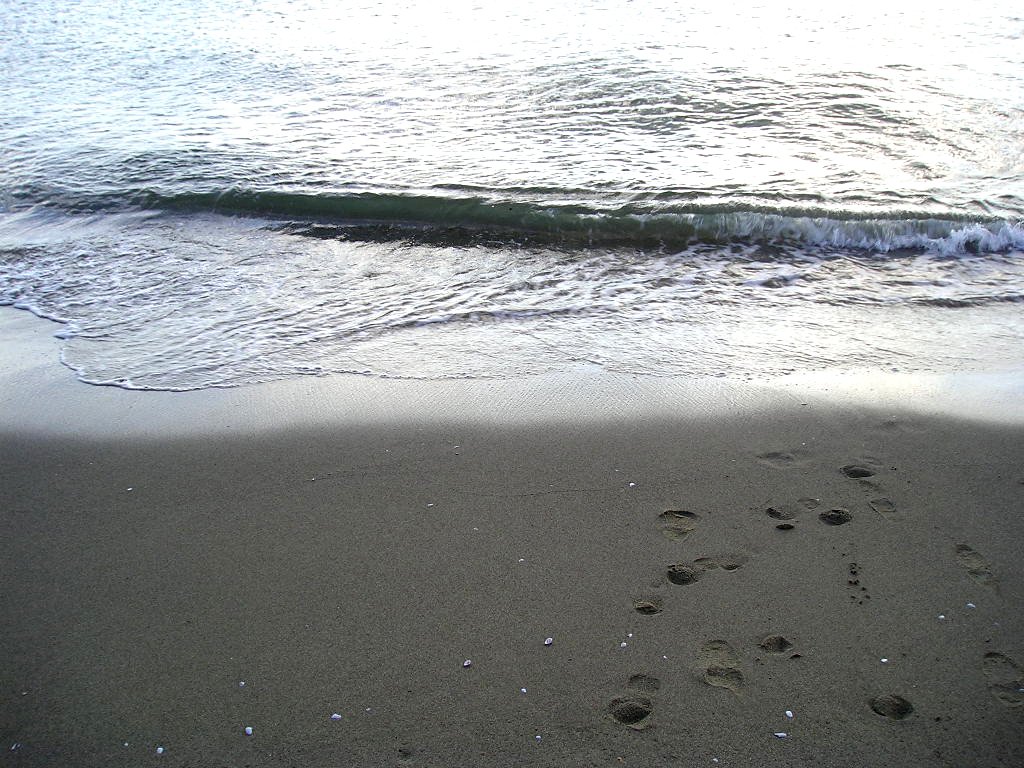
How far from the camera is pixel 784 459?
3283 mm

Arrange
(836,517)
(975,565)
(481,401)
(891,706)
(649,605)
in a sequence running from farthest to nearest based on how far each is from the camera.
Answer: (481,401), (836,517), (975,565), (649,605), (891,706)

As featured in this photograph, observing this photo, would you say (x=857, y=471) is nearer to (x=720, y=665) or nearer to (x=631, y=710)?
(x=720, y=665)

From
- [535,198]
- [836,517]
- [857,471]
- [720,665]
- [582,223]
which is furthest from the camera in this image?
[535,198]

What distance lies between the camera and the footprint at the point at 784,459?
3250 mm

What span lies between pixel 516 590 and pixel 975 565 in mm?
1560

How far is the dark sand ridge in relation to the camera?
2191 mm

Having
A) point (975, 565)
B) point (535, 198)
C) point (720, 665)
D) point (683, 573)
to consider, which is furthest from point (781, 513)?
point (535, 198)

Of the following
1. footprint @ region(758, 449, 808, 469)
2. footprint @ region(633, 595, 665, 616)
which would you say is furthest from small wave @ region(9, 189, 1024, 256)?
footprint @ region(633, 595, 665, 616)

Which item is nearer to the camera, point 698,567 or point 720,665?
point 720,665

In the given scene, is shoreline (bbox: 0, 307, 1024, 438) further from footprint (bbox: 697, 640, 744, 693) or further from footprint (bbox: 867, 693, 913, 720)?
footprint (bbox: 867, 693, 913, 720)

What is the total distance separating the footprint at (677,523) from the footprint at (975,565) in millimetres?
891

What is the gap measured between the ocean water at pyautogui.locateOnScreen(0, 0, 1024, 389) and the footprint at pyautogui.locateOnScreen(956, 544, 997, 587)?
1.46 metres

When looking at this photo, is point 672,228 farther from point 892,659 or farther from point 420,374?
point 892,659

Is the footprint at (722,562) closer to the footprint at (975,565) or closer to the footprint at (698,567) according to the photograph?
the footprint at (698,567)
